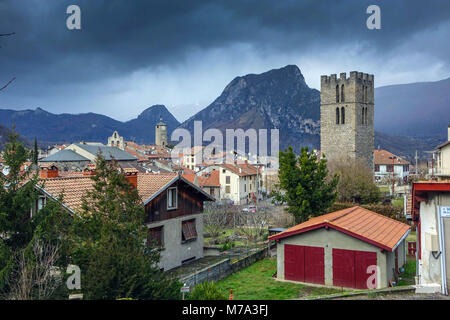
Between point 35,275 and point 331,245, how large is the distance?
39.2 ft

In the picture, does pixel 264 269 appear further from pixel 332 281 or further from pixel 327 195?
pixel 327 195

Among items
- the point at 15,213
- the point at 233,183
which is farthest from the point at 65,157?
the point at 15,213

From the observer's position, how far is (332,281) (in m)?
17.8

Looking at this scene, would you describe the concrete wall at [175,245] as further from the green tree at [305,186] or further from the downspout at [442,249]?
the downspout at [442,249]

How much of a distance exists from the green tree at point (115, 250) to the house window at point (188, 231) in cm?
886

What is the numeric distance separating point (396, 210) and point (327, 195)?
35.2ft

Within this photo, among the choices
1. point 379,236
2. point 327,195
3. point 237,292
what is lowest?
point 237,292

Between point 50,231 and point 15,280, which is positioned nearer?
point 15,280

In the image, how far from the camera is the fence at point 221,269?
17.0 metres

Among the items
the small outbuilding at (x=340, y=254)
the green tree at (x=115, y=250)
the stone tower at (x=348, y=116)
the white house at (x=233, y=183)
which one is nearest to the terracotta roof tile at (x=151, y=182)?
the green tree at (x=115, y=250)

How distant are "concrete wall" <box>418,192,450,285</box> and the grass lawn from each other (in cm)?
604

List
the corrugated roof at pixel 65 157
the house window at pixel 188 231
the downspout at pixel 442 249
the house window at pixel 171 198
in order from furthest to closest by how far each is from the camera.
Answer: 1. the corrugated roof at pixel 65 157
2. the house window at pixel 188 231
3. the house window at pixel 171 198
4. the downspout at pixel 442 249

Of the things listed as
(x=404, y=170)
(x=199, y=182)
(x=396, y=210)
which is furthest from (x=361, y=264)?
(x=404, y=170)
